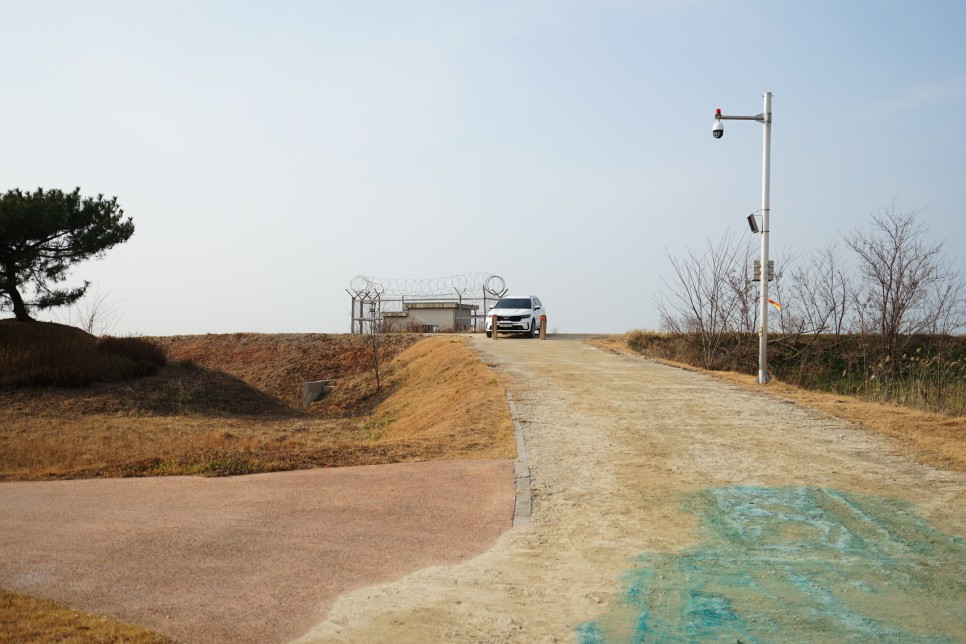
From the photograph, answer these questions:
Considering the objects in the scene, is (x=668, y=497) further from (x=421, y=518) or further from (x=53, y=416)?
(x=53, y=416)

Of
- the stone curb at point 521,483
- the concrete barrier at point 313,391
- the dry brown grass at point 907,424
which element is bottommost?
the concrete barrier at point 313,391

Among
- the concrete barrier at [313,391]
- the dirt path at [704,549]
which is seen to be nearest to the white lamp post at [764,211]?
the dirt path at [704,549]

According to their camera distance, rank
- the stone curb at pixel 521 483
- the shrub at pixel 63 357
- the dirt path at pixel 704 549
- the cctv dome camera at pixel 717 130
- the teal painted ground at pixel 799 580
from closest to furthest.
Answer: the teal painted ground at pixel 799 580, the dirt path at pixel 704 549, the stone curb at pixel 521 483, the cctv dome camera at pixel 717 130, the shrub at pixel 63 357

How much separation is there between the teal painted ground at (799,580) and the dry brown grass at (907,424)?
104 inches

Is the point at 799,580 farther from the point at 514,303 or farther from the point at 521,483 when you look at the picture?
the point at 514,303

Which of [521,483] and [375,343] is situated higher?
[375,343]

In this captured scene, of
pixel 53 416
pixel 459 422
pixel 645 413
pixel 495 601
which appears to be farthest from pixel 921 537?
pixel 53 416

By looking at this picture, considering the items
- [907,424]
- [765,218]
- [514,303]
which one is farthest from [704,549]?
[514,303]

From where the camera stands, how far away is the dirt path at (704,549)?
17.0 ft

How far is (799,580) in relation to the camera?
19.8 feet

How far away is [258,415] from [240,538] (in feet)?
51.3

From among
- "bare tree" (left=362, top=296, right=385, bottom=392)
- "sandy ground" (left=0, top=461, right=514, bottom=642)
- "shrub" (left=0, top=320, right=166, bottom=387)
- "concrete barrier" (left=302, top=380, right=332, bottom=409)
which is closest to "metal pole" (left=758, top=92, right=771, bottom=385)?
"sandy ground" (left=0, top=461, right=514, bottom=642)

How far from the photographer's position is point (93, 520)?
782 cm

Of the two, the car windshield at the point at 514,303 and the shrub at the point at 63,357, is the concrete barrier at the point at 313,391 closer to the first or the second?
the shrub at the point at 63,357
